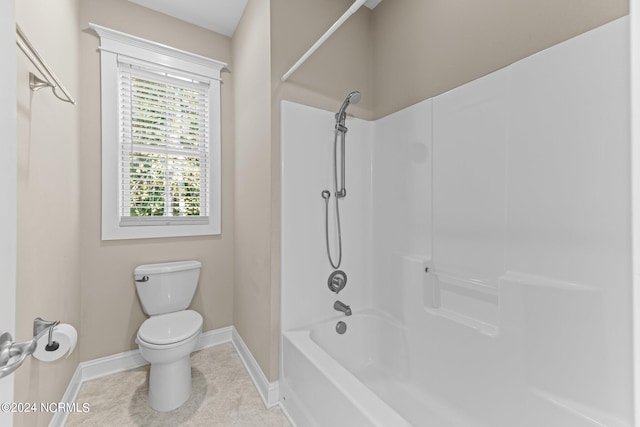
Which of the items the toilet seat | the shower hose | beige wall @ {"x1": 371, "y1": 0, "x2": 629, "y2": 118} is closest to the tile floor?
the toilet seat

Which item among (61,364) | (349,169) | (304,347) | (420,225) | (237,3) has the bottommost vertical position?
(61,364)

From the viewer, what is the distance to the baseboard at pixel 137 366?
161cm

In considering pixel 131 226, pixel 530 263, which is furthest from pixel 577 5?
pixel 131 226

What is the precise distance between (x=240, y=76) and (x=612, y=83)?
215cm

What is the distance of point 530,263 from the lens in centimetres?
116

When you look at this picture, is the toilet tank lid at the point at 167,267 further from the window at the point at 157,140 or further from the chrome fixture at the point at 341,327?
the chrome fixture at the point at 341,327

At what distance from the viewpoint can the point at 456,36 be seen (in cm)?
149

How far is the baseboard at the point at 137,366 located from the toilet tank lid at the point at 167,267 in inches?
24.7

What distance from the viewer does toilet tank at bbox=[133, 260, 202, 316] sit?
1903 millimetres

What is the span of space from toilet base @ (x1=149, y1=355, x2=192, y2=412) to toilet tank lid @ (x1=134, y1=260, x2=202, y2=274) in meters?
0.61

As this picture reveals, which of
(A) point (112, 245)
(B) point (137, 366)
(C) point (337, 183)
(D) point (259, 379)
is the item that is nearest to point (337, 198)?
(C) point (337, 183)

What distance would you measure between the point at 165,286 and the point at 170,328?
40 centimetres

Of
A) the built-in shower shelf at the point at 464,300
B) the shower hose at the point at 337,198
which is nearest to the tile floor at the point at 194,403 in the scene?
the shower hose at the point at 337,198

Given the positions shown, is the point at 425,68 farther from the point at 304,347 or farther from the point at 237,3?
the point at 304,347
